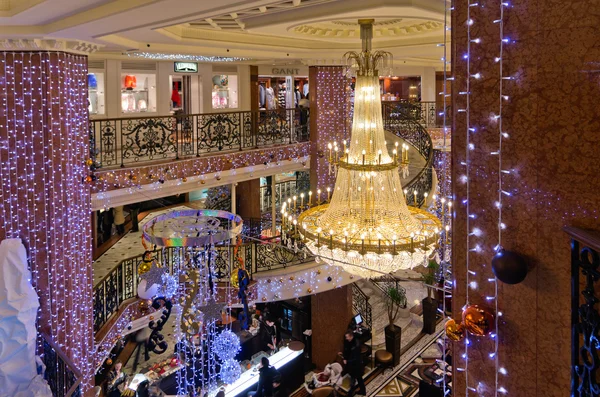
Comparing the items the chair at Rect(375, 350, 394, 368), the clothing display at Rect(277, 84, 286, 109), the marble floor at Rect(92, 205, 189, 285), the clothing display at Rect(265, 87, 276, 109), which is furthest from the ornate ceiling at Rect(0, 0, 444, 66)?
the clothing display at Rect(277, 84, 286, 109)

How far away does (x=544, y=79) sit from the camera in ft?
7.66

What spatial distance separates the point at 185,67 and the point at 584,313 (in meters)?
13.3

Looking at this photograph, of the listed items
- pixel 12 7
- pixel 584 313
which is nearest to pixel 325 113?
pixel 12 7

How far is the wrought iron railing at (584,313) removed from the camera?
1955 mm

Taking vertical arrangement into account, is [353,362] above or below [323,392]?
above

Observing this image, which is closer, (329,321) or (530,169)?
(530,169)

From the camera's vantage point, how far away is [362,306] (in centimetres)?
1411

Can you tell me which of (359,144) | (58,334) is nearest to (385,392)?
(58,334)

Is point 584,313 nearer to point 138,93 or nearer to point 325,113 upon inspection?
point 325,113

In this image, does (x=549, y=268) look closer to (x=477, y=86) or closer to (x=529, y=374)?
(x=529, y=374)

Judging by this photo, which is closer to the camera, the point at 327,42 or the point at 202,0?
the point at 202,0

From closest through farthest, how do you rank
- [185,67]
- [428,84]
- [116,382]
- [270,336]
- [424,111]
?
[116,382] < [270,336] < [185,67] < [424,111] < [428,84]

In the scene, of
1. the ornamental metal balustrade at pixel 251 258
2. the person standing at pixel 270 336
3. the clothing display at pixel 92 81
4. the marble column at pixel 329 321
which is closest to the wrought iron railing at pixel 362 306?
the ornamental metal balustrade at pixel 251 258

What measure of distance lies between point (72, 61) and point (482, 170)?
632cm
